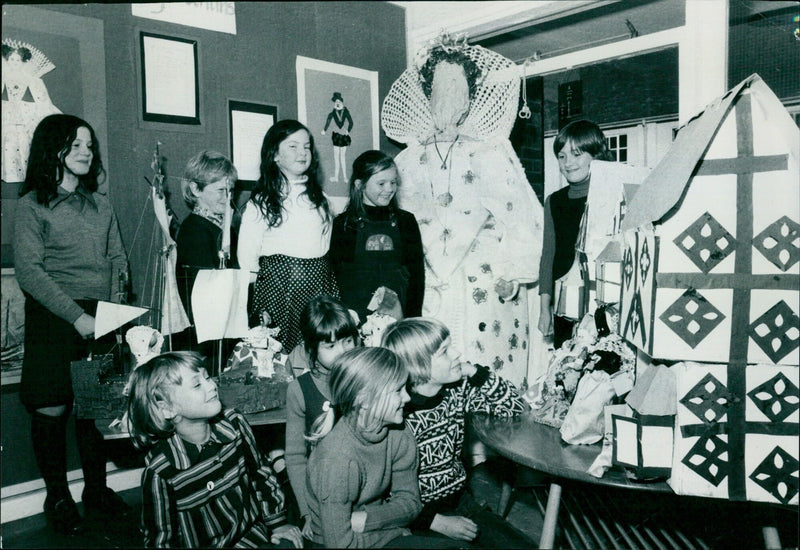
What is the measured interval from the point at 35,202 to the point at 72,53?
2.21 ft

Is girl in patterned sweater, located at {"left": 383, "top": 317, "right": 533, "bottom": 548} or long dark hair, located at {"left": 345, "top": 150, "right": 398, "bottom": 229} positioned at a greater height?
long dark hair, located at {"left": 345, "top": 150, "right": 398, "bottom": 229}

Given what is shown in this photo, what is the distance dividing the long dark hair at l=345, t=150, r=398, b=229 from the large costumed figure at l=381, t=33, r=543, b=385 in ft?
1.40

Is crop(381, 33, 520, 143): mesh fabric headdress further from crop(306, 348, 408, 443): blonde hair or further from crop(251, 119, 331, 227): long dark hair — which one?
crop(306, 348, 408, 443): blonde hair

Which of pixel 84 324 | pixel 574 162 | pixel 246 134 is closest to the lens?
pixel 84 324

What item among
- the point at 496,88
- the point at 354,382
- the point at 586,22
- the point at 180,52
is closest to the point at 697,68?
the point at 586,22

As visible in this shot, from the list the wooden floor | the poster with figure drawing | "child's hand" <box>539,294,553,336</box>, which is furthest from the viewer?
"child's hand" <box>539,294,553,336</box>

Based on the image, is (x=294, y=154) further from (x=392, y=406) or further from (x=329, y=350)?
(x=392, y=406)

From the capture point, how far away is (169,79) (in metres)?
2.76

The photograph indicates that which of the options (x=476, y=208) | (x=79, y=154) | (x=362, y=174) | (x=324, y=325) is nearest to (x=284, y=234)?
(x=362, y=174)

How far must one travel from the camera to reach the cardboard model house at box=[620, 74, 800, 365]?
1393mm

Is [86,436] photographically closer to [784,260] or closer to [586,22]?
[784,260]

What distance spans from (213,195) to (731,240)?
1956mm

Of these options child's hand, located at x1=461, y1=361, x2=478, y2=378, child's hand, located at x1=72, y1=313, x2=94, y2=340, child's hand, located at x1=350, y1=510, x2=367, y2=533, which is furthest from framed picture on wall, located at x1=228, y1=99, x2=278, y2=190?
child's hand, located at x1=350, y1=510, x2=367, y2=533

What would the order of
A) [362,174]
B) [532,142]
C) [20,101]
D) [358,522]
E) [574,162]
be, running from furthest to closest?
[532,142] → [362,174] → [574,162] → [20,101] → [358,522]
